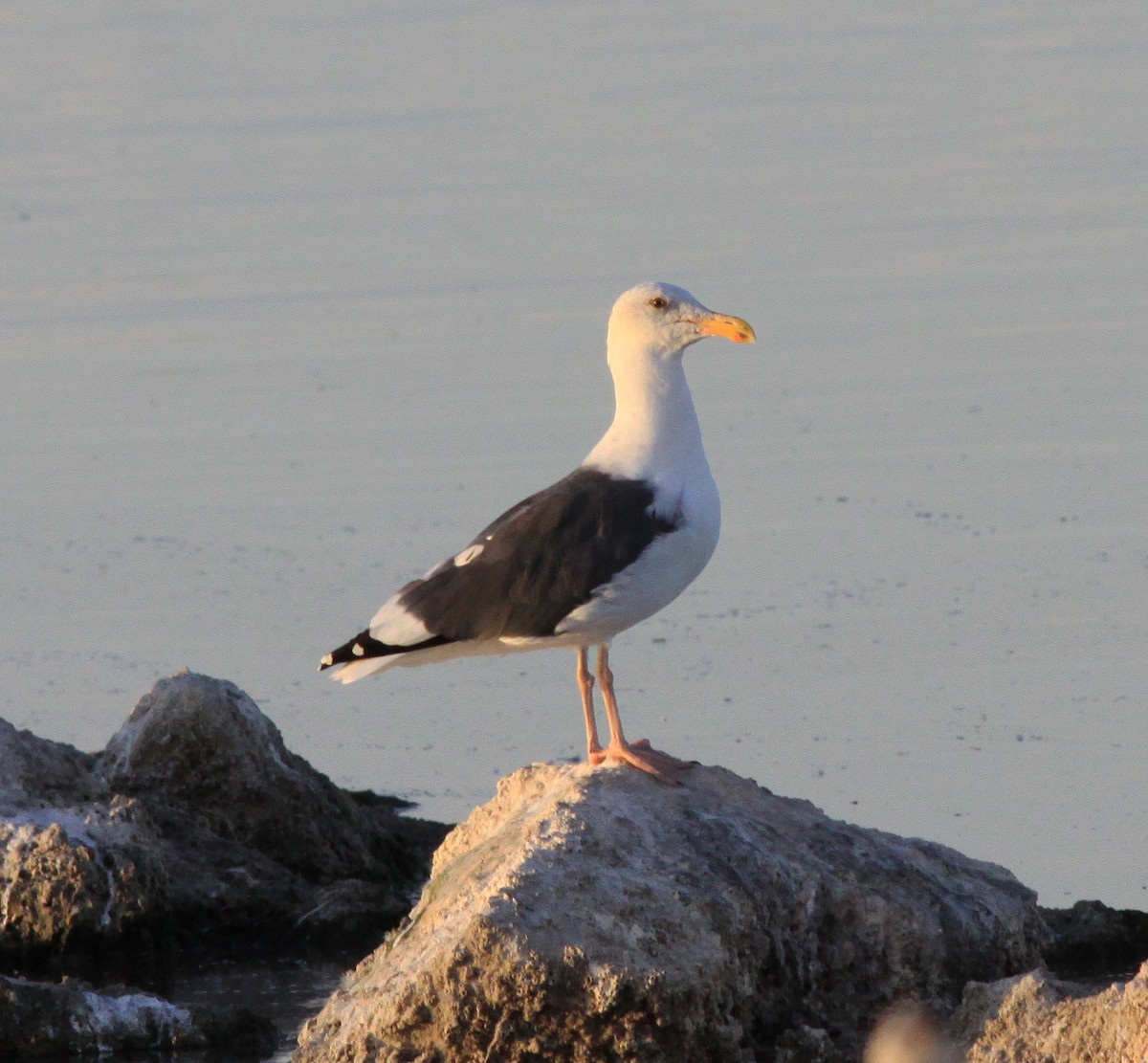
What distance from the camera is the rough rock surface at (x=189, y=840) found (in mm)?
9016

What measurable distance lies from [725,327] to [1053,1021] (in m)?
2.82

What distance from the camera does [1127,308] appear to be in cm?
1744

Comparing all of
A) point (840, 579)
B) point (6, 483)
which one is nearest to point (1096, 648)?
point (840, 579)

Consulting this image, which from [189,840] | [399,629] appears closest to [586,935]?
[399,629]

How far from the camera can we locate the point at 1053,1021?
7.02 m

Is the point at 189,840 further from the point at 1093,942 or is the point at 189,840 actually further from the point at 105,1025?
the point at 1093,942

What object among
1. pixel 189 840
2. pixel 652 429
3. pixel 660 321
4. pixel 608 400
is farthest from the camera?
pixel 608 400

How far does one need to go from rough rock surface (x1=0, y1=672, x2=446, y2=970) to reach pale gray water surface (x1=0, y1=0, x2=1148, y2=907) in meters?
0.91

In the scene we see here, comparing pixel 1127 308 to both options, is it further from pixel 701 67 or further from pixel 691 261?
pixel 701 67

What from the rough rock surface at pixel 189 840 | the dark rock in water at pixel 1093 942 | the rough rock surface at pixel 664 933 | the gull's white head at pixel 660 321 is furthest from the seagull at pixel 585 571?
the dark rock in water at pixel 1093 942

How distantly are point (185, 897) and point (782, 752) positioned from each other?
2.90 meters

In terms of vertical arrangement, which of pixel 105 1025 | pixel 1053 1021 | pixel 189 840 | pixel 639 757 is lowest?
pixel 1053 1021

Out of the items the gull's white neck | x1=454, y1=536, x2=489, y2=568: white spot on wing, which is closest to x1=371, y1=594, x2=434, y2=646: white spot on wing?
x1=454, y1=536, x2=489, y2=568: white spot on wing

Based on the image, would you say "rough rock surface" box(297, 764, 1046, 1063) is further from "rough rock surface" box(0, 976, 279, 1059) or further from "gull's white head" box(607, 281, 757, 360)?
"gull's white head" box(607, 281, 757, 360)
